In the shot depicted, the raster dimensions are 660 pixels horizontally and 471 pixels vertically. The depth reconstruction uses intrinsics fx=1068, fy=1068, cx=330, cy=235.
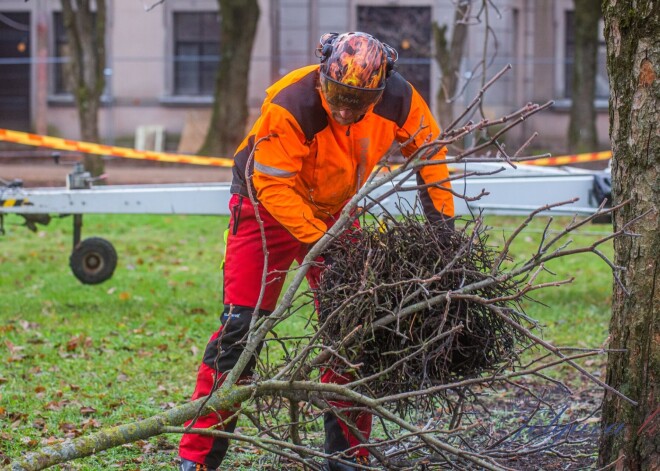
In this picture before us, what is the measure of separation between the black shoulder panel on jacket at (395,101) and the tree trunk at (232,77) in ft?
54.9

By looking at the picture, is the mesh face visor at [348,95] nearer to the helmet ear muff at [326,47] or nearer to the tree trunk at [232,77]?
the helmet ear muff at [326,47]

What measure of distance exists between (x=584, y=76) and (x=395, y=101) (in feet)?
56.6

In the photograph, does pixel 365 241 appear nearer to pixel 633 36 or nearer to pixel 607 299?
pixel 633 36

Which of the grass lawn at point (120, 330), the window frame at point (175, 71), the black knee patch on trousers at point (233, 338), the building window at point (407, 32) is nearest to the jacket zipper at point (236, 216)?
the black knee patch on trousers at point (233, 338)

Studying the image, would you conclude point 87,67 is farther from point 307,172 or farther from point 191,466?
point 191,466

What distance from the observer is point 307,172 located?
15.2 feet

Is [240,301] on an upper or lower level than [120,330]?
upper

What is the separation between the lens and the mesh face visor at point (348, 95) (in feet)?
13.8

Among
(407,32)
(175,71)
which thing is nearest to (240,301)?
(407,32)

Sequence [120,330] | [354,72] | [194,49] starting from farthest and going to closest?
1. [194,49]
2. [120,330]
3. [354,72]

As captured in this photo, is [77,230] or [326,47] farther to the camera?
[77,230]

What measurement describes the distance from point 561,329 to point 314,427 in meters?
2.89

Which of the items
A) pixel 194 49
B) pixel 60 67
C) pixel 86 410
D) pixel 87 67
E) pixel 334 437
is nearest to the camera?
pixel 334 437

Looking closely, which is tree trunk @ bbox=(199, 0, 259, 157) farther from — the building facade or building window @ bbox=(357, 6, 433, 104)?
building window @ bbox=(357, 6, 433, 104)
